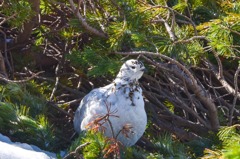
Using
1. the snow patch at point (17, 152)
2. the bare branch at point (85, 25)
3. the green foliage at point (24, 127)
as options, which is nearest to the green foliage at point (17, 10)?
the bare branch at point (85, 25)

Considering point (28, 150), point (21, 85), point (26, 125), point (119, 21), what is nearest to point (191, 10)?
point (119, 21)

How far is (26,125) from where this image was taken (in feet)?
6.89

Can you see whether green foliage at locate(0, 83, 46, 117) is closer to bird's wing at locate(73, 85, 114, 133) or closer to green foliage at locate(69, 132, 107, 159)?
bird's wing at locate(73, 85, 114, 133)

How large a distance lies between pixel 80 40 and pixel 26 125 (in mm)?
968

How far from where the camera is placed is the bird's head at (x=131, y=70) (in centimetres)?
238

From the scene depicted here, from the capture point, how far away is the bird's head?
238 centimetres

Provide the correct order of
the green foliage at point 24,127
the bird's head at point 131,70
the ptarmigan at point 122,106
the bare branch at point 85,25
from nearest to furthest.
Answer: the green foliage at point 24,127
the ptarmigan at point 122,106
the bird's head at point 131,70
the bare branch at point 85,25

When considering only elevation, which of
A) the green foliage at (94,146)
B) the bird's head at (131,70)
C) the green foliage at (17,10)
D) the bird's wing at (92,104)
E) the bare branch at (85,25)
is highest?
the green foliage at (17,10)

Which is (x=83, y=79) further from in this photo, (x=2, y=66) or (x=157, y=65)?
(x=157, y=65)

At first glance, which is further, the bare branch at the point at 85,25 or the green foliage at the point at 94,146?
the bare branch at the point at 85,25

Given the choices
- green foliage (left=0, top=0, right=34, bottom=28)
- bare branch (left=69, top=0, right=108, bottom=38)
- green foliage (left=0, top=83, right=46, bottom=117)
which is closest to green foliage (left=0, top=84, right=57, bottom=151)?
green foliage (left=0, top=83, right=46, bottom=117)

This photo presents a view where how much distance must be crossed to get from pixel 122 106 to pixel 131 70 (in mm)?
175

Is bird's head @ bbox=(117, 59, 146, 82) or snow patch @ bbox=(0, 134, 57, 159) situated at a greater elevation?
bird's head @ bbox=(117, 59, 146, 82)

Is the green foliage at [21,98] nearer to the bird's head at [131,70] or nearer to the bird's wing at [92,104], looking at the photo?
the bird's wing at [92,104]
